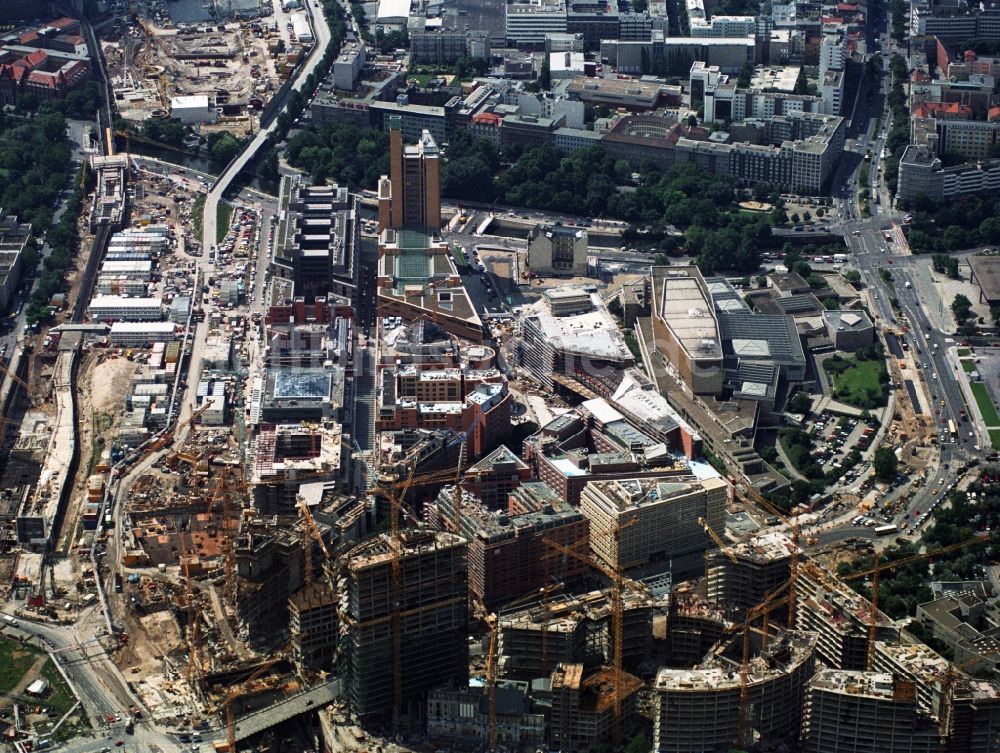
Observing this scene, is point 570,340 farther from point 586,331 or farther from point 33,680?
point 33,680

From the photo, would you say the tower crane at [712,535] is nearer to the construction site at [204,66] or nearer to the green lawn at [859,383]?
the green lawn at [859,383]

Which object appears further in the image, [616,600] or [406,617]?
[616,600]

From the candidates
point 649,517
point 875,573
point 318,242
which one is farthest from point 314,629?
point 318,242

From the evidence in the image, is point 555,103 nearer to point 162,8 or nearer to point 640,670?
point 162,8

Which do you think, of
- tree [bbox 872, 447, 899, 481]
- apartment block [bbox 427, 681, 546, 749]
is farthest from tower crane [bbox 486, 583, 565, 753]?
tree [bbox 872, 447, 899, 481]

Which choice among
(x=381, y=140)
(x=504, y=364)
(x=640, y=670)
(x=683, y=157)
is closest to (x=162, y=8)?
(x=381, y=140)

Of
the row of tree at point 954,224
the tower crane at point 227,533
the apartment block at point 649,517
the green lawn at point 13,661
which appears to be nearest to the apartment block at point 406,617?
the tower crane at point 227,533
